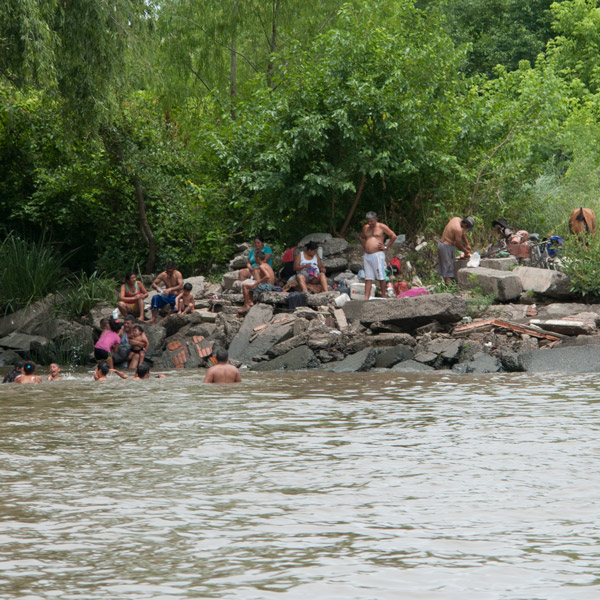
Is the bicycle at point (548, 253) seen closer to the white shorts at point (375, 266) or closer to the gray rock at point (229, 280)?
the white shorts at point (375, 266)

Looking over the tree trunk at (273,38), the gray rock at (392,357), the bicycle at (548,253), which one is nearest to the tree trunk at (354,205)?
the bicycle at (548,253)

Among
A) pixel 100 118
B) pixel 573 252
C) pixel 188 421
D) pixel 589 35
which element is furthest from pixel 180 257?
pixel 589 35

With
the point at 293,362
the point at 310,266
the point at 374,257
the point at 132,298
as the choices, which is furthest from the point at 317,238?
the point at 293,362

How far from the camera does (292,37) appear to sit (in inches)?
1123

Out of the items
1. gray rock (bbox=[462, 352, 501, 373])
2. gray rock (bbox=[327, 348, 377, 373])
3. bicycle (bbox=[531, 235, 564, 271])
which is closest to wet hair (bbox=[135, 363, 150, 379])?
gray rock (bbox=[327, 348, 377, 373])

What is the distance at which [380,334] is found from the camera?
17328 mm

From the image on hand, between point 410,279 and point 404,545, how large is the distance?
14.8 metres

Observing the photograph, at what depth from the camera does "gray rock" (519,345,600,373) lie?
1517 cm

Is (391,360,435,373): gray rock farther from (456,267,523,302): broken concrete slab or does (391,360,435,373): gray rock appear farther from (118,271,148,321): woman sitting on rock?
Answer: (118,271,148,321): woman sitting on rock

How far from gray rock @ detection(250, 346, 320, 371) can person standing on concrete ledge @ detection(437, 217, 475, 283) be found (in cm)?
399

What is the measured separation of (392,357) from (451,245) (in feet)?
13.6

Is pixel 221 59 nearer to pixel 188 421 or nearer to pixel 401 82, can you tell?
pixel 401 82

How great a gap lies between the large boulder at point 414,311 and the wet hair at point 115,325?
5.11 metres

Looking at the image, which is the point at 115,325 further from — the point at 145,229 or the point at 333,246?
the point at 333,246
